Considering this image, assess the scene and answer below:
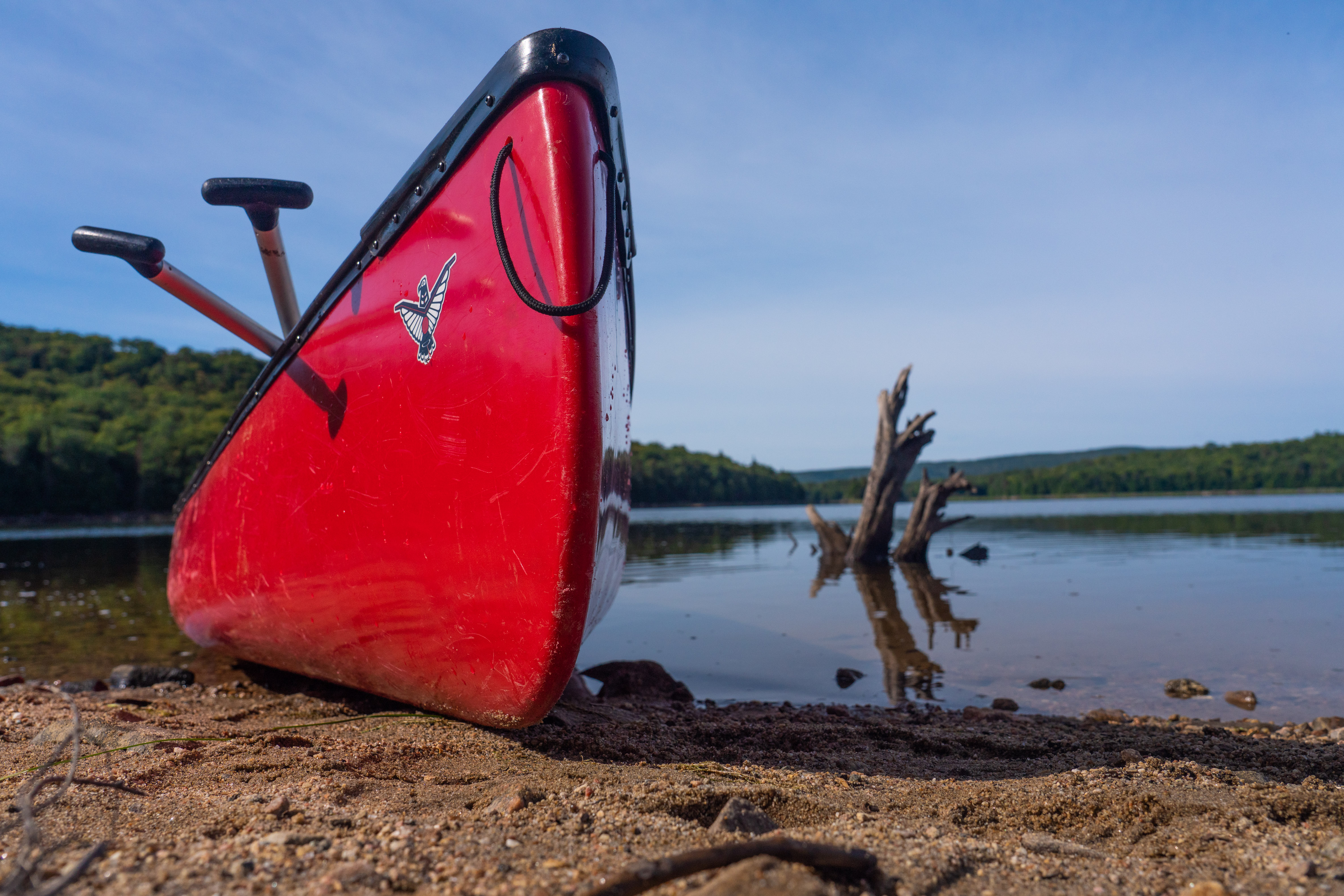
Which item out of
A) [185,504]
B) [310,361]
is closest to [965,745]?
[310,361]

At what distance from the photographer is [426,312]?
2.88m

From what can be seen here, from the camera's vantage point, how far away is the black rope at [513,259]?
7.85ft

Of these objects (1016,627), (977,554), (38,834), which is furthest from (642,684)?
(977,554)

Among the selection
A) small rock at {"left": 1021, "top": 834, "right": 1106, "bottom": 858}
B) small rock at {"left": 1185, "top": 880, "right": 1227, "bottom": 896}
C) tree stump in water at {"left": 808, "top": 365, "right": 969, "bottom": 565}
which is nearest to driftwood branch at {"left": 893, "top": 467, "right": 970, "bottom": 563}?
tree stump in water at {"left": 808, "top": 365, "right": 969, "bottom": 565}

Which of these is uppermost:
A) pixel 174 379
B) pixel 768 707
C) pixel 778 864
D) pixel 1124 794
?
pixel 174 379

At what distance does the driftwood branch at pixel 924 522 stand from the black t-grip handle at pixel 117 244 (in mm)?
14266

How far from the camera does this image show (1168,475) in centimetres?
8306

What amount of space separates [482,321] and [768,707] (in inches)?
127

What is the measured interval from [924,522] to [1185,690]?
10565mm

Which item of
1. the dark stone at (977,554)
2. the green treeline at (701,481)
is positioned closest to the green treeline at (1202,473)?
the green treeline at (701,481)

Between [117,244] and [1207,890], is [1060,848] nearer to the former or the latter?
[1207,890]

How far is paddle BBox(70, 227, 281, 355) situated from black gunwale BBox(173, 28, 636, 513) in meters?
0.35

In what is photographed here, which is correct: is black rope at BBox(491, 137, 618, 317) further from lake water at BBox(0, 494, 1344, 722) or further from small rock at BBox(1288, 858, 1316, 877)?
lake water at BBox(0, 494, 1344, 722)

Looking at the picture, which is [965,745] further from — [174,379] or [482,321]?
[174,379]
